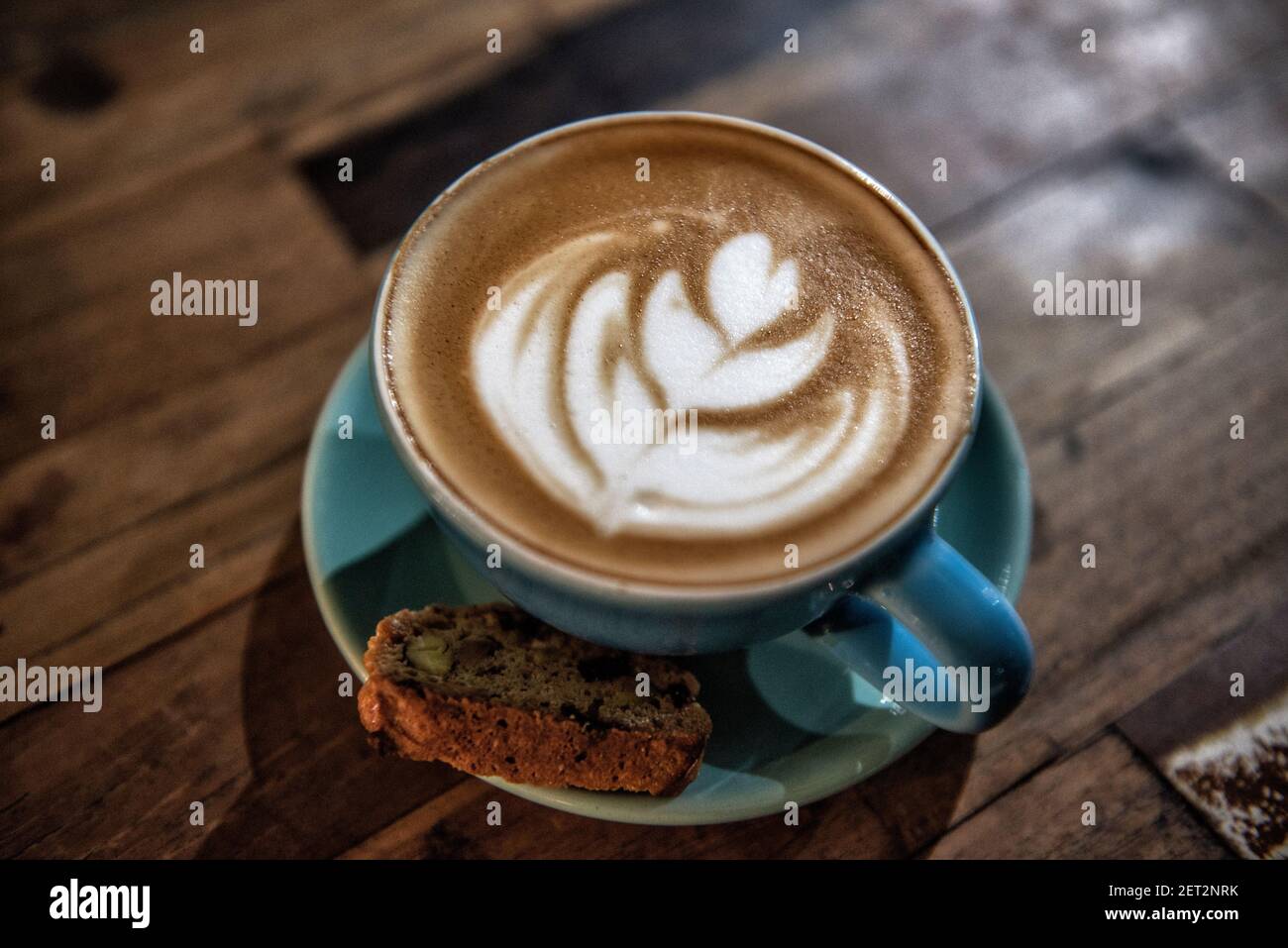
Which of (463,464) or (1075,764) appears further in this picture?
(1075,764)

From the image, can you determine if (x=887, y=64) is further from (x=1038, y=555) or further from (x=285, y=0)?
(x=285, y=0)

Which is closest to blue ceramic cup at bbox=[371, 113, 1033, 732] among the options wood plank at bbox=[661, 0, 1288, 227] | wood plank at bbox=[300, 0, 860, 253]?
wood plank at bbox=[300, 0, 860, 253]

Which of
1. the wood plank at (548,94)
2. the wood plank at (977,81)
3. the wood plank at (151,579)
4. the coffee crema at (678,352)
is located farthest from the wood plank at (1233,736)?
the wood plank at (548,94)

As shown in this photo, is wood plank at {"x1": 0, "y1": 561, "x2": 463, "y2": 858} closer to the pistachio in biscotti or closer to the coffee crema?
the pistachio in biscotti

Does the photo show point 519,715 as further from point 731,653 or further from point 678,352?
point 678,352

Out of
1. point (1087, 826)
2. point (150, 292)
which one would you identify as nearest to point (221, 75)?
point (150, 292)

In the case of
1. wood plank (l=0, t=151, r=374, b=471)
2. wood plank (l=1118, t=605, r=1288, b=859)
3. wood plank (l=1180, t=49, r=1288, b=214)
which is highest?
wood plank (l=1180, t=49, r=1288, b=214)

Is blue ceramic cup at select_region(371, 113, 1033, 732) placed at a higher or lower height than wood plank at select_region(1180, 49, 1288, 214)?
lower
